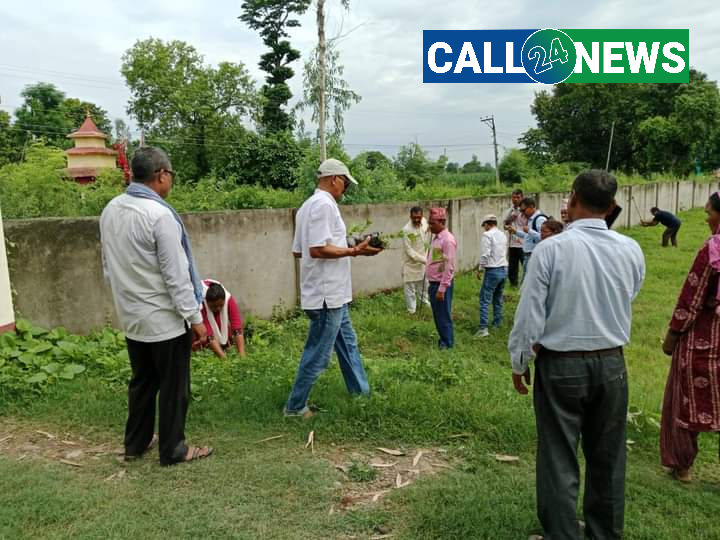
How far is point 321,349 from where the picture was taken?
419 centimetres

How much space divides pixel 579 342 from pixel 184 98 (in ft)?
151

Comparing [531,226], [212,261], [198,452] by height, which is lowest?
[198,452]

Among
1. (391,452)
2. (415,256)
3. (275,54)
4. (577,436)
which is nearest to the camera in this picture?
(577,436)

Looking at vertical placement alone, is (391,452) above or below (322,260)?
below

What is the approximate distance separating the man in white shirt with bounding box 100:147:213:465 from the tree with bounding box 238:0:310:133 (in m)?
34.9

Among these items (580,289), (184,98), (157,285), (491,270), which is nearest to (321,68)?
(491,270)

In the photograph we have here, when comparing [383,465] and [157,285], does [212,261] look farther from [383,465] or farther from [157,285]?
[383,465]

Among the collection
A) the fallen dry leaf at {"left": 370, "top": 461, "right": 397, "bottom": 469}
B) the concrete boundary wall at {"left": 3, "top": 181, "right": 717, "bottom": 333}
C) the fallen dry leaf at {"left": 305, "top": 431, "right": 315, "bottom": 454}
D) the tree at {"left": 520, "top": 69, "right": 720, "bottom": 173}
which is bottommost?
the fallen dry leaf at {"left": 370, "top": 461, "right": 397, "bottom": 469}

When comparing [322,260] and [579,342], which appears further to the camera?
[322,260]

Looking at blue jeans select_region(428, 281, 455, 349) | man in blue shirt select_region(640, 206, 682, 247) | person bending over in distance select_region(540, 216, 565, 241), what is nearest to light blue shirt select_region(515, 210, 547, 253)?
person bending over in distance select_region(540, 216, 565, 241)

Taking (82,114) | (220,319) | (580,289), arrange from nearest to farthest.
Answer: (580,289) < (220,319) < (82,114)

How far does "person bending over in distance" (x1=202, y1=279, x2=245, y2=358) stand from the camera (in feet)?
18.8

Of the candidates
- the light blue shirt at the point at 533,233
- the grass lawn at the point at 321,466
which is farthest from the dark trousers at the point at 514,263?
the grass lawn at the point at 321,466

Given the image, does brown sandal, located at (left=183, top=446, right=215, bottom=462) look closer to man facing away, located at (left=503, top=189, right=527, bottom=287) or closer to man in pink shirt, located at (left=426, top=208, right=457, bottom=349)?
man in pink shirt, located at (left=426, top=208, right=457, bottom=349)
